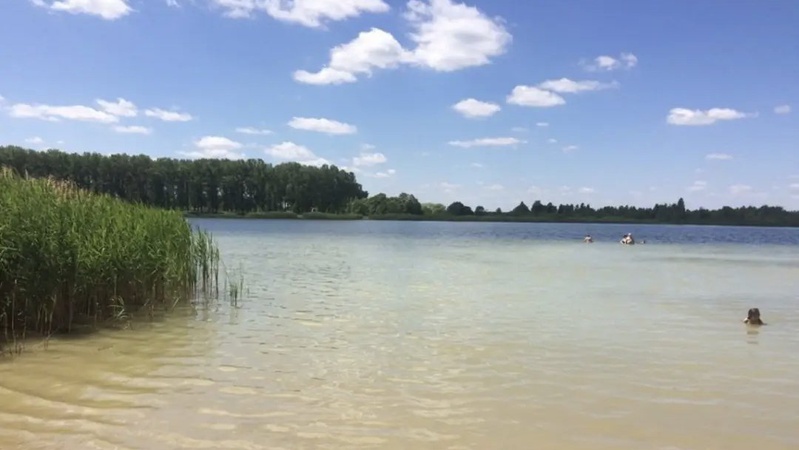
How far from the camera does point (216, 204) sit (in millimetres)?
124375

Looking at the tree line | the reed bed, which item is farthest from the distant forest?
the reed bed

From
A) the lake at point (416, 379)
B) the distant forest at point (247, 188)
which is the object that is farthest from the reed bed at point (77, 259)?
the distant forest at point (247, 188)

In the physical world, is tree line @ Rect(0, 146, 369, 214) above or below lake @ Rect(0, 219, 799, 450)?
above

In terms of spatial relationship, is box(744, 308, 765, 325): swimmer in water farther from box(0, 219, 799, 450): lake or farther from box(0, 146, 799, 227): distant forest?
box(0, 146, 799, 227): distant forest

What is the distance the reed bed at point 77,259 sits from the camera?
1010 cm

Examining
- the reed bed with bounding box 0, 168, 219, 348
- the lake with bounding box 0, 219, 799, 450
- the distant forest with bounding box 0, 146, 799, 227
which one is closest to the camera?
the lake with bounding box 0, 219, 799, 450

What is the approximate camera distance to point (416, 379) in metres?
8.92

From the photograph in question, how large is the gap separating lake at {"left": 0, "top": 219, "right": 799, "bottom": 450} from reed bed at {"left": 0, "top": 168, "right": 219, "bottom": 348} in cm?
89

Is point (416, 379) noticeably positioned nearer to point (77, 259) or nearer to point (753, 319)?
point (77, 259)

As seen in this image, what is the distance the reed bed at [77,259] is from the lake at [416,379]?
35.0 inches

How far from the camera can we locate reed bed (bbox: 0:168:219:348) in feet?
33.1

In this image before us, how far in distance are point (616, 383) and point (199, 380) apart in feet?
18.6

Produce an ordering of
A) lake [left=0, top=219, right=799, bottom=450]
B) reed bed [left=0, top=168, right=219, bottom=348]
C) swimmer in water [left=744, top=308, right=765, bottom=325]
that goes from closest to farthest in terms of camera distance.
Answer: lake [left=0, top=219, right=799, bottom=450]
reed bed [left=0, top=168, right=219, bottom=348]
swimmer in water [left=744, top=308, right=765, bottom=325]

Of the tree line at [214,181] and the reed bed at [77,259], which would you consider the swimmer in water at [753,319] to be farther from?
the tree line at [214,181]
